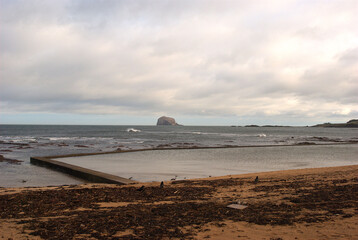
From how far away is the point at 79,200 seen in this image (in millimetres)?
8086

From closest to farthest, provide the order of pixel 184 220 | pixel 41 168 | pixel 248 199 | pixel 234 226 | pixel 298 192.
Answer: pixel 234 226 < pixel 184 220 < pixel 248 199 < pixel 298 192 < pixel 41 168

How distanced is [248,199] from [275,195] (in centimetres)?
95

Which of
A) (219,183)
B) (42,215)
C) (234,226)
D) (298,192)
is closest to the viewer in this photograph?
(234,226)

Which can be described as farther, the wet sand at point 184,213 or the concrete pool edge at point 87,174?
the concrete pool edge at point 87,174

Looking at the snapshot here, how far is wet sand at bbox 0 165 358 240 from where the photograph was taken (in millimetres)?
5293

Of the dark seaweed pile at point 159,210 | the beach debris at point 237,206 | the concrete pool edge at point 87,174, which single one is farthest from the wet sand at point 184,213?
the concrete pool edge at point 87,174

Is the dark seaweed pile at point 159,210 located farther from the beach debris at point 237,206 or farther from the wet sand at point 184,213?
the beach debris at point 237,206

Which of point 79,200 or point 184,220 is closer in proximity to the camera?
point 184,220

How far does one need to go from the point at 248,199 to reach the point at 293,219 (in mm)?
2075

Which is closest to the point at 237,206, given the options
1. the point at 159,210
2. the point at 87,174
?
the point at 159,210

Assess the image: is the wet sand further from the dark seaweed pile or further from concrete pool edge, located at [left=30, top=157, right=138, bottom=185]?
concrete pool edge, located at [left=30, top=157, right=138, bottom=185]

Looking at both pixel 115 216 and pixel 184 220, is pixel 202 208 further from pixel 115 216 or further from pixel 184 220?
pixel 115 216

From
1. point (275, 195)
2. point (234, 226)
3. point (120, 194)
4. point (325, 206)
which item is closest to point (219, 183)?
point (275, 195)

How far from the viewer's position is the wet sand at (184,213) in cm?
529
